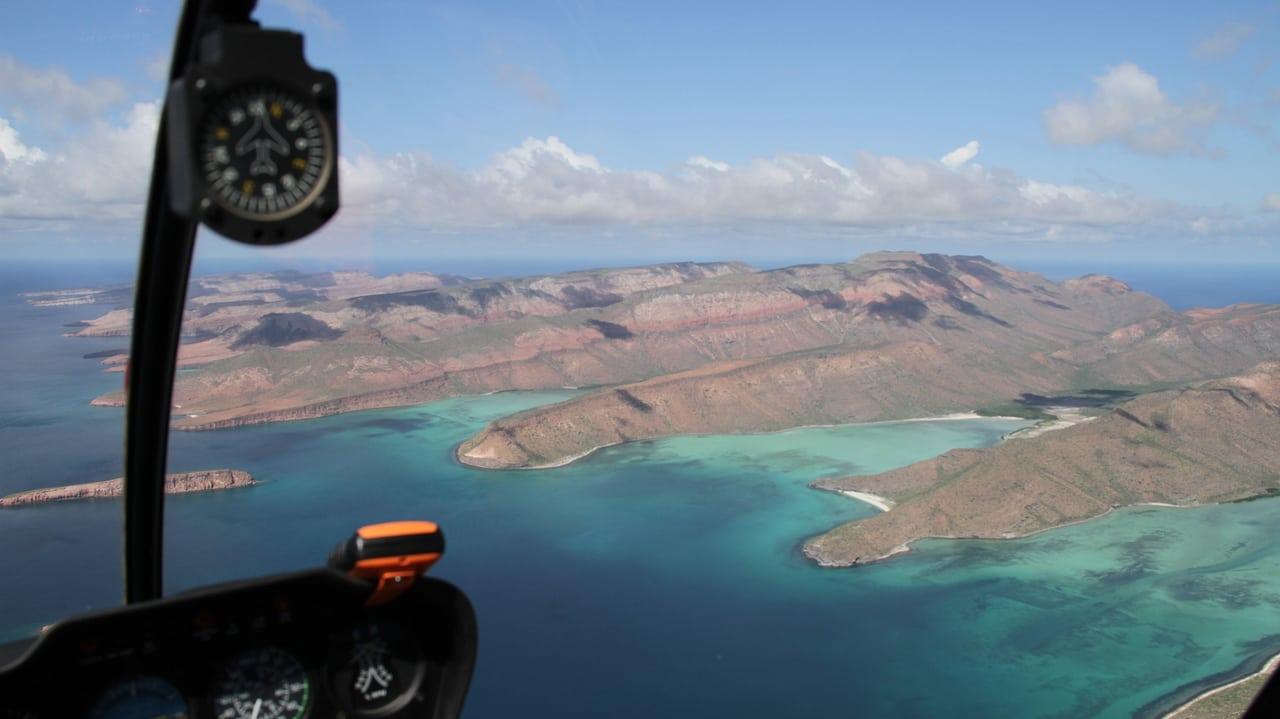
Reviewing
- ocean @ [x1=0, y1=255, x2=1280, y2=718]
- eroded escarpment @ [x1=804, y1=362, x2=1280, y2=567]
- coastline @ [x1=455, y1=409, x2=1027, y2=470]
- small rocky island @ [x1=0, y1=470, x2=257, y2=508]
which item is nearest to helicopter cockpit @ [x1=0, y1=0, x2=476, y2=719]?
ocean @ [x1=0, y1=255, x2=1280, y2=718]

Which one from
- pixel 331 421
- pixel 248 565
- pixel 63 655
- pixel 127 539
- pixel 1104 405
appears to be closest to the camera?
pixel 63 655

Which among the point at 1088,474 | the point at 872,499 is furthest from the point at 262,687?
the point at 1088,474

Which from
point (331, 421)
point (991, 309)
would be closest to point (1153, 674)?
point (331, 421)

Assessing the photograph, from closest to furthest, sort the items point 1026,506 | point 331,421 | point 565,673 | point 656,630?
point 565,673, point 656,630, point 1026,506, point 331,421

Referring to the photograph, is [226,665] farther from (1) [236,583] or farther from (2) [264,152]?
(2) [264,152]

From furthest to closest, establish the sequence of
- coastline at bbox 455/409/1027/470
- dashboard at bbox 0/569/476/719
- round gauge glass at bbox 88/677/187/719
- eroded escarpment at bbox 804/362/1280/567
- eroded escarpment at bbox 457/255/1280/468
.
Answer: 1. eroded escarpment at bbox 457/255/1280/468
2. coastline at bbox 455/409/1027/470
3. eroded escarpment at bbox 804/362/1280/567
4. round gauge glass at bbox 88/677/187/719
5. dashboard at bbox 0/569/476/719

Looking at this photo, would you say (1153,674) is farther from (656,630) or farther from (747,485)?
(747,485)

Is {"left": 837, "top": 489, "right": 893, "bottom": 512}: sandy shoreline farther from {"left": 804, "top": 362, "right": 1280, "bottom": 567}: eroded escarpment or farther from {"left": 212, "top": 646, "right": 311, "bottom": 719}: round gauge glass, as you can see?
{"left": 212, "top": 646, "right": 311, "bottom": 719}: round gauge glass
